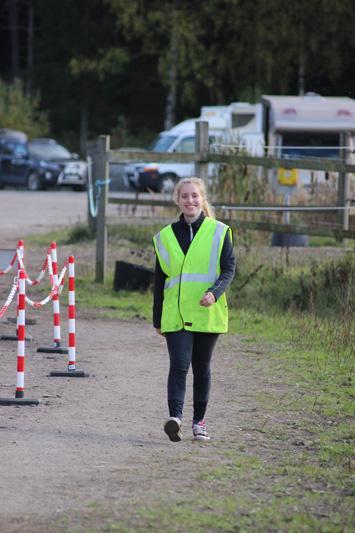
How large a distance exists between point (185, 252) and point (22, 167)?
3568 centimetres

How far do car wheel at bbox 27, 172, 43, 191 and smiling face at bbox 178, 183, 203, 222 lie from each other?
115 feet

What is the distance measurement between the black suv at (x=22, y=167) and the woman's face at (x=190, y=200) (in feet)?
115

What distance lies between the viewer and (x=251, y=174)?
773 inches

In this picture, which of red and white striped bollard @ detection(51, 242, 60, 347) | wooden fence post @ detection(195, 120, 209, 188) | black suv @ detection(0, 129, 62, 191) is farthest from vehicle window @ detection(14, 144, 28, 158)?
red and white striped bollard @ detection(51, 242, 60, 347)

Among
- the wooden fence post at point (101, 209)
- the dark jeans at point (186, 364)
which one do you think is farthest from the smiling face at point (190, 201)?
the wooden fence post at point (101, 209)

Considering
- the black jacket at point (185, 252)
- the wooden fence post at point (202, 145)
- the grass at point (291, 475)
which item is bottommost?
the grass at point (291, 475)

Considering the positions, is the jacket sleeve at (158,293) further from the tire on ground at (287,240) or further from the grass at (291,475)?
the tire on ground at (287,240)

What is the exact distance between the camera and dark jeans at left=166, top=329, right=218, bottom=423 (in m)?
7.93

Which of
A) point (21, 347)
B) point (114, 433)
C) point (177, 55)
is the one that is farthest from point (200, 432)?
point (177, 55)

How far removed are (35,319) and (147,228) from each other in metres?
7.81

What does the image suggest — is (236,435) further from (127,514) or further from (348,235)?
(348,235)

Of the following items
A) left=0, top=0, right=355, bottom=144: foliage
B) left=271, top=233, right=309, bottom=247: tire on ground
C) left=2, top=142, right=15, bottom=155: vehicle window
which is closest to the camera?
left=271, top=233, right=309, bottom=247: tire on ground

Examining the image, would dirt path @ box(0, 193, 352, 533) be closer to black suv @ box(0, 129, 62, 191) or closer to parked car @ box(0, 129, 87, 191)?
parked car @ box(0, 129, 87, 191)

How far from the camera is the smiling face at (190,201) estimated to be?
791cm
